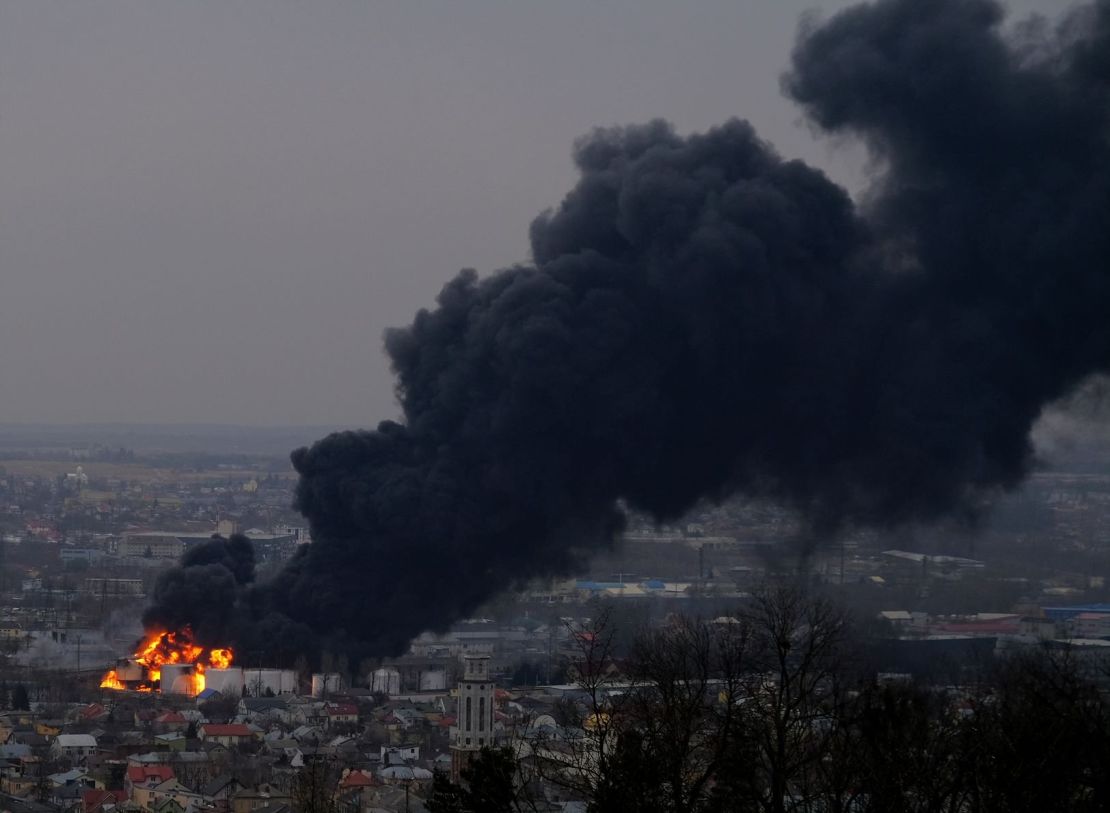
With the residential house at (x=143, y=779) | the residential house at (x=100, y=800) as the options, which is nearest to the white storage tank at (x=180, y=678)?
the residential house at (x=143, y=779)

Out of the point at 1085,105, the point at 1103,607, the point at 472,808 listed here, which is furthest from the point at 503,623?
the point at 472,808

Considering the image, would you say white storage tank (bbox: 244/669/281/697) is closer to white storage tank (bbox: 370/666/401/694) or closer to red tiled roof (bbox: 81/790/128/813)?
white storage tank (bbox: 370/666/401/694)

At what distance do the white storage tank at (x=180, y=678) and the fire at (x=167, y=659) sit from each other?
28 millimetres

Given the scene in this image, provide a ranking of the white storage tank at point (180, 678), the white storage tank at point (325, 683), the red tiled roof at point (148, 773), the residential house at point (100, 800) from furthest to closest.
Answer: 1. the white storage tank at point (180, 678)
2. the white storage tank at point (325, 683)
3. the red tiled roof at point (148, 773)
4. the residential house at point (100, 800)

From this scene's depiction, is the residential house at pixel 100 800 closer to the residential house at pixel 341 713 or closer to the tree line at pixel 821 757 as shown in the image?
the residential house at pixel 341 713

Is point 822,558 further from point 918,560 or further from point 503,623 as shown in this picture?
point 503,623

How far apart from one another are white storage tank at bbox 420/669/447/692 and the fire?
6950 millimetres

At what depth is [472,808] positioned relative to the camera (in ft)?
104

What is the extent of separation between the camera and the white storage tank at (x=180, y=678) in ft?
243

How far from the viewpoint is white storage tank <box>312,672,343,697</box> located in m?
72.6

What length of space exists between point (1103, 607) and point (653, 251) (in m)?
23.0

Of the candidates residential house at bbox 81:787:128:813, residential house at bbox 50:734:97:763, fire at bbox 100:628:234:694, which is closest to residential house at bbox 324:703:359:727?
fire at bbox 100:628:234:694

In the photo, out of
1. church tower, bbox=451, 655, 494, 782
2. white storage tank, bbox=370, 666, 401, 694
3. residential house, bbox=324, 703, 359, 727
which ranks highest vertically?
church tower, bbox=451, 655, 494, 782

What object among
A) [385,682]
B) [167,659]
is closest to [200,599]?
[167,659]
